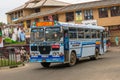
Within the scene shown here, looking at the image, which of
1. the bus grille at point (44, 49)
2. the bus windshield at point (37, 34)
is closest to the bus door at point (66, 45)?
the bus grille at point (44, 49)

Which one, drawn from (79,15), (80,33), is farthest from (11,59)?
(79,15)

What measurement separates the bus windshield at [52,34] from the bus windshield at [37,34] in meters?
0.34

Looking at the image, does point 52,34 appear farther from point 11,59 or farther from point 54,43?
point 11,59

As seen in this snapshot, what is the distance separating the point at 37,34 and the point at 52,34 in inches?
42.5

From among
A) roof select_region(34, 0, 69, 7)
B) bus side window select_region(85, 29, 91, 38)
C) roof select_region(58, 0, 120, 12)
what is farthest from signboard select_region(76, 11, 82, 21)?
bus side window select_region(85, 29, 91, 38)

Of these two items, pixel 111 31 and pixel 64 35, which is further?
pixel 111 31

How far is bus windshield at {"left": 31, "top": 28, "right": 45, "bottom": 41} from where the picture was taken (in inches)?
845

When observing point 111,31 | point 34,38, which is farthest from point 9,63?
point 111,31

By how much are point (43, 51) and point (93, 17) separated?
110 ft

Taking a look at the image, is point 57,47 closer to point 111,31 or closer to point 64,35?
point 64,35

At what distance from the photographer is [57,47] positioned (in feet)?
68.8

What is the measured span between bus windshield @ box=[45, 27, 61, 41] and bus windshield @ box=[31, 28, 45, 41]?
0.34m

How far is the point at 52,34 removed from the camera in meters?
21.1

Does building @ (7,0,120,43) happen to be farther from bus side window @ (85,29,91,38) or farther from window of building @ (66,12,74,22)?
bus side window @ (85,29,91,38)
